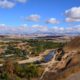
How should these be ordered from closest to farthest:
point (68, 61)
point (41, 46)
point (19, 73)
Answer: point (68, 61) < point (19, 73) < point (41, 46)

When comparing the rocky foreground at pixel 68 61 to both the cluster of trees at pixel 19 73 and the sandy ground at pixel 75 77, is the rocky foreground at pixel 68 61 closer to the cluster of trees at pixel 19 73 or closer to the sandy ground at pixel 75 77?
the sandy ground at pixel 75 77

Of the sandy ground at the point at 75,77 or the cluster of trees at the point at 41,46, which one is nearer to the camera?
the sandy ground at the point at 75,77

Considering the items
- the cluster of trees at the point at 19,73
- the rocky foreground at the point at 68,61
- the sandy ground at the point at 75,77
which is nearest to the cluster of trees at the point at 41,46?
the cluster of trees at the point at 19,73

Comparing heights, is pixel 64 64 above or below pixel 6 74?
above

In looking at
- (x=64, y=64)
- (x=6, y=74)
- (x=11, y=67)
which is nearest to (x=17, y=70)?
(x=11, y=67)

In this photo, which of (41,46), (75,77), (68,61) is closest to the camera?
(75,77)

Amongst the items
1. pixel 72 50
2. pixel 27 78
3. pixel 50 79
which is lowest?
pixel 27 78

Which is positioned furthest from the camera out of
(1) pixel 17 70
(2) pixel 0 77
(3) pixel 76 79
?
(1) pixel 17 70

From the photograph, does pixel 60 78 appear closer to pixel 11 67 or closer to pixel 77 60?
pixel 77 60

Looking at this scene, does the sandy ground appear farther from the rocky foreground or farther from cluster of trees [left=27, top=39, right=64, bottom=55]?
cluster of trees [left=27, top=39, right=64, bottom=55]

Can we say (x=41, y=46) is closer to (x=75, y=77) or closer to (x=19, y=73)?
(x=19, y=73)

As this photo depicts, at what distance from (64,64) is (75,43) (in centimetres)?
52

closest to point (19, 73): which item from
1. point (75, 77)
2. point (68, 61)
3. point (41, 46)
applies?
point (68, 61)

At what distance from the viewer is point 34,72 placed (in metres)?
35.2
